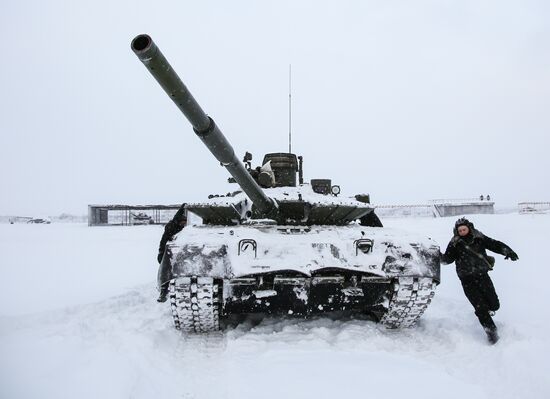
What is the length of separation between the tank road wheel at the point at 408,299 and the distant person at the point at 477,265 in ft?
1.32

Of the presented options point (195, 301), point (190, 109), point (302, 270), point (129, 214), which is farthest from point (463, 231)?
point (129, 214)

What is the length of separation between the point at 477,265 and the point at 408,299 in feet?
2.67

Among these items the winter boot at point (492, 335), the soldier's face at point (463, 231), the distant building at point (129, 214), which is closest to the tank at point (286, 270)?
the soldier's face at point (463, 231)

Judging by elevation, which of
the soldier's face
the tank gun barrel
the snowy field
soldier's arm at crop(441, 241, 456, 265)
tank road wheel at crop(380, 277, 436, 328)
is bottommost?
the snowy field

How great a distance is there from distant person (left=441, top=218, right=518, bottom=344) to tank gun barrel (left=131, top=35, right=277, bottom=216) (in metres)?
2.28

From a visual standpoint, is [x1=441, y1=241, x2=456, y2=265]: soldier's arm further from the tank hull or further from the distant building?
the distant building

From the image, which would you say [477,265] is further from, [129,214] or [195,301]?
[129,214]

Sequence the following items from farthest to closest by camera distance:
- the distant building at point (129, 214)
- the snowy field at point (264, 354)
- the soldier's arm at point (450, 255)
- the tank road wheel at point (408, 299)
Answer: the distant building at point (129, 214)
the soldier's arm at point (450, 255)
the tank road wheel at point (408, 299)
the snowy field at point (264, 354)

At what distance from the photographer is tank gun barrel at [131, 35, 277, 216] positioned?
2.83 m

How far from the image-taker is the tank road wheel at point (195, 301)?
4055 millimetres

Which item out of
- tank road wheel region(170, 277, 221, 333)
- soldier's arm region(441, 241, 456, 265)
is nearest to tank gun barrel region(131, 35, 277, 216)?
tank road wheel region(170, 277, 221, 333)

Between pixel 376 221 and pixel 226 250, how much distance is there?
302 cm

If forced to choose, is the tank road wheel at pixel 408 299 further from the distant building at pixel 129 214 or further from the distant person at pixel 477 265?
the distant building at pixel 129 214

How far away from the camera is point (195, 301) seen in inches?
164
